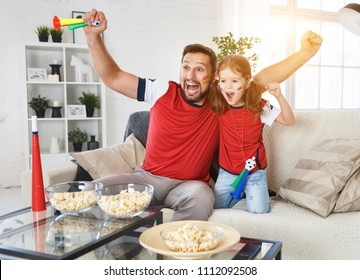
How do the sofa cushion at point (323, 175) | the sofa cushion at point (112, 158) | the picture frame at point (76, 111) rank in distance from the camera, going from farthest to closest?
the picture frame at point (76, 111)
the sofa cushion at point (112, 158)
the sofa cushion at point (323, 175)

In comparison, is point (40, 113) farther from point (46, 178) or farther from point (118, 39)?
point (46, 178)

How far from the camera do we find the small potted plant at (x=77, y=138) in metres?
4.11

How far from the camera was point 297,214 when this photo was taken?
184 centimetres

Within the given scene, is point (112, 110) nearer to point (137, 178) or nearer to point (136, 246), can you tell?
point (137, 178)

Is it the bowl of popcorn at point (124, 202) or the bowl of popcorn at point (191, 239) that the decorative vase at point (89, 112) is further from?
the bowl of popcorn at point (191, 239)

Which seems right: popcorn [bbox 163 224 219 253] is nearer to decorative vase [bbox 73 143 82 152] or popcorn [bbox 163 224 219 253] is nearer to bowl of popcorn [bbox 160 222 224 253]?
bowl of popcorn [bbox 160 222 224 253]

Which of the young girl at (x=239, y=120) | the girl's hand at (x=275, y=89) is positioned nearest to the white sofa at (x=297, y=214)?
the young girl at (x=239, y=120)

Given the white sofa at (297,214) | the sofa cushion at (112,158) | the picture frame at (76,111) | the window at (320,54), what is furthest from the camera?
the window at (320,54)

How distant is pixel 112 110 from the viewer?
454 centimetres

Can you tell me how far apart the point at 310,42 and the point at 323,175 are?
0.66 meters

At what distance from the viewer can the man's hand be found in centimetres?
204

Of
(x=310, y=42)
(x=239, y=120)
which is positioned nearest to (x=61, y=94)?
(x=239, y=120)

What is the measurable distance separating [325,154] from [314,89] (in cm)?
342

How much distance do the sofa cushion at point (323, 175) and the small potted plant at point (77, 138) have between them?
256 centimetres
